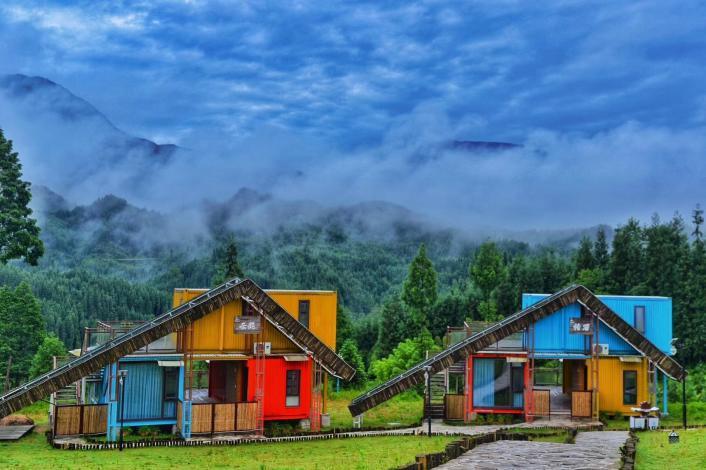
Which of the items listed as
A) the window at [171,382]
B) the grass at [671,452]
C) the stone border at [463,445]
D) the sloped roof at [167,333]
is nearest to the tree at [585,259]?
the stone border at [463,445]

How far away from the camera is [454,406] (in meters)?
32.1

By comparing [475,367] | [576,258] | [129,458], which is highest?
[576,258]

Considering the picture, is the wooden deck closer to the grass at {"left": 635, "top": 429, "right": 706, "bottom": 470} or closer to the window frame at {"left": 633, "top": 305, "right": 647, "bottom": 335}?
the grass at {"left": 635, "top": 429, "right": 706, "bottom": 470}

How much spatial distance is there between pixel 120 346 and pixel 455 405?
14.0 m

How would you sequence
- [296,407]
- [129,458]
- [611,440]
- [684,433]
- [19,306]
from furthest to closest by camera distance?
1. [19,306]
2. [296,407]
3. [684,433]
4. [611,440]
5. [129,458]

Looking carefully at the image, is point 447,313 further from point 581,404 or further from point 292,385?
point 292,385

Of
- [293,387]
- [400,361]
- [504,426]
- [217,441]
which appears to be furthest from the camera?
[400,361]

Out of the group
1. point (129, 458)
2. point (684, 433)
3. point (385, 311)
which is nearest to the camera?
point (129, 458)

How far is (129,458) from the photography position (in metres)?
22.4

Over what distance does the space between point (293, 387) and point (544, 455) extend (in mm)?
11702

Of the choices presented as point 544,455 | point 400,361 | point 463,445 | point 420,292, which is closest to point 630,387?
point 544,455

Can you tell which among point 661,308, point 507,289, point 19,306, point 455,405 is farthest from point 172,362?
point 507,289

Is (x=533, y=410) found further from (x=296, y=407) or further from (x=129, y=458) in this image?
(x=129, y=458)

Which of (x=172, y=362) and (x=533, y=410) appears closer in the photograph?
(x=172, y=362)
